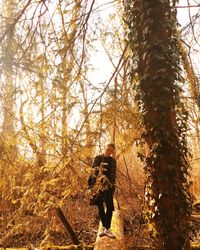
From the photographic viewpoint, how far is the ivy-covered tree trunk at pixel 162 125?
3.78 metres

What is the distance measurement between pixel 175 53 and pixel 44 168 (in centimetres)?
284

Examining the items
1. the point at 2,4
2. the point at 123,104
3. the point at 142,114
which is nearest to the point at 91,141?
the point at 123,104

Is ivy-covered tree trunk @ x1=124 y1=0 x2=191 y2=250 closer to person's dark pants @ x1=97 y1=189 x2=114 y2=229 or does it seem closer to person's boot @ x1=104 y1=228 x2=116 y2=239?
person's dark pants @ x1=97 y1=189 x2=114 y2=229

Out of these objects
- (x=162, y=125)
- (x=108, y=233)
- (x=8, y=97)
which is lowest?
(x=108, y=233)

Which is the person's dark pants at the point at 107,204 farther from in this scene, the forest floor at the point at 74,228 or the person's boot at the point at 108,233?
the forest floor at the point at 74,228

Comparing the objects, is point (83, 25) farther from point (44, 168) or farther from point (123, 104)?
point (44, 168)

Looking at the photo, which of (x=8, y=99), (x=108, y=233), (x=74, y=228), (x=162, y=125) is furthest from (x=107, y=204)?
(x=74, y=228)

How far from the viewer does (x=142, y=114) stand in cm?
422

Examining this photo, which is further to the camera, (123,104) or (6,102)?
(123,104)

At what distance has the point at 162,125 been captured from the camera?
3939 millimetres

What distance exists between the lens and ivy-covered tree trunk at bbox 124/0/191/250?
378cm

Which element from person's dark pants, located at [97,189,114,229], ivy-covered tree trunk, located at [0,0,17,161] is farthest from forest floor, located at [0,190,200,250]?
ivy-covered tree trunk, located at [0,0,17,161]

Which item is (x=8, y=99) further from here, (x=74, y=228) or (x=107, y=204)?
(x=74, y=228)

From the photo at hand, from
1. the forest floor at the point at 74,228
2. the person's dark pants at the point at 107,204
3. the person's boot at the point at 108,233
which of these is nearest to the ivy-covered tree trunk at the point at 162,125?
the person's dark pants at the point at 107,204
